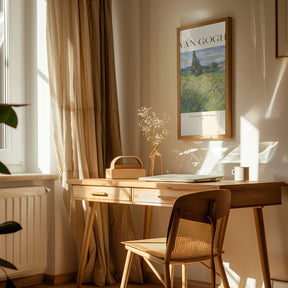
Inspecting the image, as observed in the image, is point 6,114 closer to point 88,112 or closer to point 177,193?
point 177,193

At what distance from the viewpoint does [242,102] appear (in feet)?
9.78

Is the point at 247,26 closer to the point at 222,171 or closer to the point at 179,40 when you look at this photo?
the point at 179,40

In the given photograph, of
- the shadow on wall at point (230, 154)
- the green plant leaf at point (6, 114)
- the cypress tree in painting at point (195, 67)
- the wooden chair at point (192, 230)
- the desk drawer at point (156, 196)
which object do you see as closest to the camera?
the green plant leaf at point (6, 114)

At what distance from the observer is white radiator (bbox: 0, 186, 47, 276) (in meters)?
3.04

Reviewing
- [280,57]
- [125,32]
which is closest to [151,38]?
[125,32]

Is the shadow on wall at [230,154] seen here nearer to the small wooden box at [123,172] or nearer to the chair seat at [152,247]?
the small wooden box at [123,172]

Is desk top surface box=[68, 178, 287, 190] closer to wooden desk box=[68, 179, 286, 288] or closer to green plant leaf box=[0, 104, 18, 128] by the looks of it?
wooden desk box=[68, 179, 286, 288]

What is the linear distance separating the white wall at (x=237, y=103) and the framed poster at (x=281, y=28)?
0.04 m

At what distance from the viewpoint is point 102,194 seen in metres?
2.95

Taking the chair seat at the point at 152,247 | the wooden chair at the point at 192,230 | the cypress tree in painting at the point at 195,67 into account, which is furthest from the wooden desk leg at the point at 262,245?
the cypress tree in painting at the point at 195,67

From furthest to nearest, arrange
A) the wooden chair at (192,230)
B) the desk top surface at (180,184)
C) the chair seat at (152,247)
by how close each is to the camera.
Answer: the desk top surface at (180,184) < the chair seat at (152,247) < the wooden chair at (192,230)

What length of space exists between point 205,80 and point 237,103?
0.86ft

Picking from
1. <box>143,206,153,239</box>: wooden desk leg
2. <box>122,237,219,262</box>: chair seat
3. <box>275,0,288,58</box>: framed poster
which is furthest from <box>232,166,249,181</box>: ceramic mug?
<box>143,206,153,239</box>: wooden desk leg

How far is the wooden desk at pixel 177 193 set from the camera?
252 centimetres
